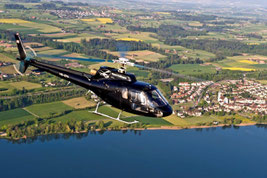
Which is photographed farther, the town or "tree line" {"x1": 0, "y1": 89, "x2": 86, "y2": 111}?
the town

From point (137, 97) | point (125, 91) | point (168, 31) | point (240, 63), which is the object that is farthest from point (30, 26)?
point (137, 97)

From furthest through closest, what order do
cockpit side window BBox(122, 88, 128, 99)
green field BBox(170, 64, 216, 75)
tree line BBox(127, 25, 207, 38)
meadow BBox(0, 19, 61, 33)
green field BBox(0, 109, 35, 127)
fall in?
tree line BBox(127, 25, 207, 38) → meadow BBox(0, 19, 61, 33) → green field BBox(170, 64, 216, 75) → green field BBox(0, 109, 35, 127) → cockpit side window BBox(122, 88, 128, 99)

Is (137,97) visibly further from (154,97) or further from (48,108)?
(48,108)

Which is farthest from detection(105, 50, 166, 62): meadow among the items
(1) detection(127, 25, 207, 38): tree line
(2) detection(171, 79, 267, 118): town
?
(1) detection(127, 25, 207, 38): tree line

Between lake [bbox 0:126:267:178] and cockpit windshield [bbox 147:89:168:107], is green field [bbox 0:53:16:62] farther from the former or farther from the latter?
cockpit windshield [bbox 147:89:168:107]

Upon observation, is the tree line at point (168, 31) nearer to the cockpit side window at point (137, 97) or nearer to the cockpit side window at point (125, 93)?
the cockpit side window at point (125, 93)

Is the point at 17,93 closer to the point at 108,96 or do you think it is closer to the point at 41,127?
the point at 41,127
